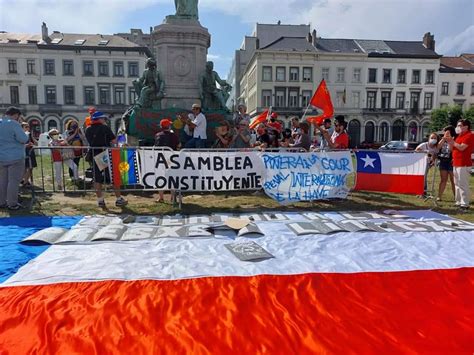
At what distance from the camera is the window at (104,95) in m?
55.9

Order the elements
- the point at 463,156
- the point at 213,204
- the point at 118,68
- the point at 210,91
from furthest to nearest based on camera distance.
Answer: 1. the point at 118,68
2. the point at 210,91
3. the point at 213,204
4. the point at 463,156

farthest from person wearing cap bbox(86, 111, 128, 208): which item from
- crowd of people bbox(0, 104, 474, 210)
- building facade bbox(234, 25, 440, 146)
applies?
building facade bbox(234, 25, 440, 146)

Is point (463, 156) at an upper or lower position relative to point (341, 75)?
lower

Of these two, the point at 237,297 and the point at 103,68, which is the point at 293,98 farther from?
the point at 237,297

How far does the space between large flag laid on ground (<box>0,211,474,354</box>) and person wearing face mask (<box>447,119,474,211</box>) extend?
2925 mm

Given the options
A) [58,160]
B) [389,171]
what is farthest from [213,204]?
[58,160]

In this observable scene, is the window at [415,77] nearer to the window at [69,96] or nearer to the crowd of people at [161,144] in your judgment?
the window at [69,96]

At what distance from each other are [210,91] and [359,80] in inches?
1982

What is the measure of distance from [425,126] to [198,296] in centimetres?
6377

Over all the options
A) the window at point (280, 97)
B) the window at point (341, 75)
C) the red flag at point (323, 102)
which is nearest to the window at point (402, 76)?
the window at point (341, 75)

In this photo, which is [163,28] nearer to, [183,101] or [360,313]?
[183,101]

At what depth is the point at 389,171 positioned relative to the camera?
860cm

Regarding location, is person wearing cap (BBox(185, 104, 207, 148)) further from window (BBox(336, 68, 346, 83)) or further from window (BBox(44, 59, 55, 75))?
window (BBox(44, 59, 55, 75))

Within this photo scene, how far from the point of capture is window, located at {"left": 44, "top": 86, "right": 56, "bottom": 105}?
5519 cm
